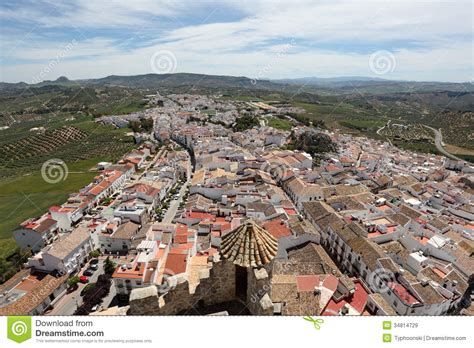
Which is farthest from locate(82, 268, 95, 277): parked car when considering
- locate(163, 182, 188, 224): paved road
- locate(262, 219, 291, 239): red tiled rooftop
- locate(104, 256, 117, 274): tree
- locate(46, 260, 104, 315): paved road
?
locate(262, 219, 291, 239): red tiled rooftop

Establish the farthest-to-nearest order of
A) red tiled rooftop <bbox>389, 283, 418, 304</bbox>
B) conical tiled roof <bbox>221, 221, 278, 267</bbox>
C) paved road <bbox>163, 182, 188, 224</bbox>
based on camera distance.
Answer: paved road <bbox>163, 182, 188, 224</bbox> → red tiled rooftop <bbox>389, 283, 418, 304</bbox> → conical tiled roof <bbox>221, 221, 278, 267</bbox>

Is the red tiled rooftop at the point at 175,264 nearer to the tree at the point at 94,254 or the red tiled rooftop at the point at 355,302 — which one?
the tree at the point at 94,254

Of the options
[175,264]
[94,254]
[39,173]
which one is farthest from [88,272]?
[39,173]

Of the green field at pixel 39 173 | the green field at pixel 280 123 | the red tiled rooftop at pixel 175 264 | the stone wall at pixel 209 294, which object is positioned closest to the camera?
the stone wall at pixel 209 294

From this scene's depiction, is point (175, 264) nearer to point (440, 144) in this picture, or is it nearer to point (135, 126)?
point (135, 126)

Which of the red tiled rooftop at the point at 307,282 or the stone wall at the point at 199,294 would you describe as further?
the red tiled rooftop at the point at 307,282

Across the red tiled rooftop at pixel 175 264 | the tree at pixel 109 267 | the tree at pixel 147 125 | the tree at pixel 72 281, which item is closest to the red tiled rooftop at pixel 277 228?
the red tiled rooftop at pixel 175 264

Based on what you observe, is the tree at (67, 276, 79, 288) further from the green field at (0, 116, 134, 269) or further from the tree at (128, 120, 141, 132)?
the tree at (128, 120, 141, 132)
